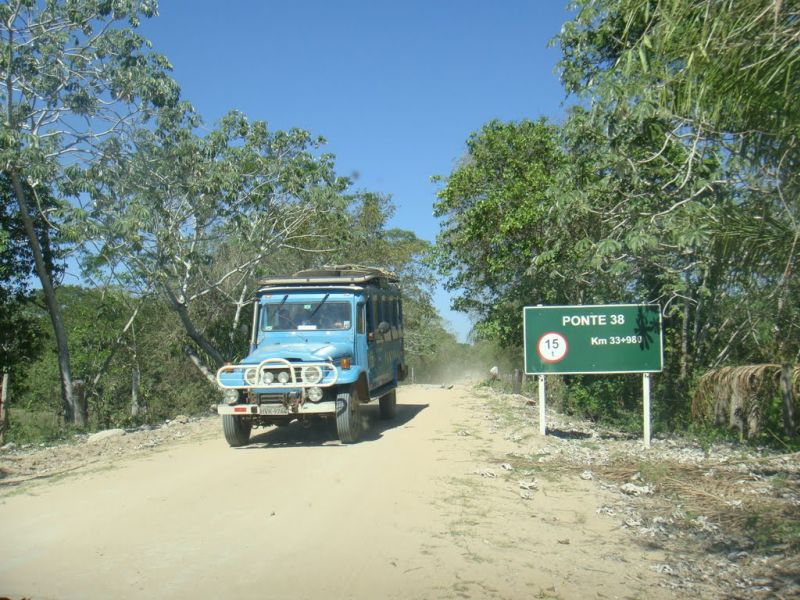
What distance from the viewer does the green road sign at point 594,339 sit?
1173 centimetres

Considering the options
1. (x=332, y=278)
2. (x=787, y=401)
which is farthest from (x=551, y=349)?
(x=332, y=278)

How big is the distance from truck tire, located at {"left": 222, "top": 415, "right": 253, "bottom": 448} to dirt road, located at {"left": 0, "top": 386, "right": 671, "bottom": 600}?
0.84 m

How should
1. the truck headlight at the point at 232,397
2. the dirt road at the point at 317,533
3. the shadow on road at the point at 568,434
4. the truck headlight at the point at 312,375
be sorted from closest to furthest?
the dirt road at the point at 317,533 < the truck headlight at the point at 312,375 < the truck headlight at the point at 232,397 < the shadow on road at the point at 568,434

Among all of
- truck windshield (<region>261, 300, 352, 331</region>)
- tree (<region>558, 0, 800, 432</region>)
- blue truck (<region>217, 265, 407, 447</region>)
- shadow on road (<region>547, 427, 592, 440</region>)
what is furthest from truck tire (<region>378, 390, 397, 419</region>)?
tree (<region>558, 0, 800, 432</region>)

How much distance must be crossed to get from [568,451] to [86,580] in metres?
7.15

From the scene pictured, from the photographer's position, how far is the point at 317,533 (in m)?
6.73

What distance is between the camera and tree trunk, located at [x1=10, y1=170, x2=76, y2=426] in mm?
17016

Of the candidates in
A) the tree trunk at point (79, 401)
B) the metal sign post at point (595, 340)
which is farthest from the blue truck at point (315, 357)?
the tree trunk at point (79, 401)

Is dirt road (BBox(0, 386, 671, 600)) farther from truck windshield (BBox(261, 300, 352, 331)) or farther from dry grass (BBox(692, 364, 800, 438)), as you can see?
dry grass (BBox(692, 364, 800, 438))

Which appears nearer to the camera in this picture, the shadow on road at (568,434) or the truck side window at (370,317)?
the shadow on road at (568,434)

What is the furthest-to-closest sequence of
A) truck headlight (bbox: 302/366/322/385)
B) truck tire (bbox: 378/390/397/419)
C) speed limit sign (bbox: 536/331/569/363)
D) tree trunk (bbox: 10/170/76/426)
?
tree trunk (bbox: 10/170/76/426) < truck tire (bbox: 378/390/397/419) < speed limit sign (bbox: 536/331/569/363) < truck headlight (bbox: 302/366/322/385)

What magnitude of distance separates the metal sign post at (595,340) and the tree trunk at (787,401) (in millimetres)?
1681

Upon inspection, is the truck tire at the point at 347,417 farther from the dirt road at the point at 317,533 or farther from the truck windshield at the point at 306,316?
the truck windshield at the point at 306,316

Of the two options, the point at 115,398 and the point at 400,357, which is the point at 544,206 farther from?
the point at 115,398
